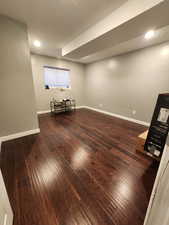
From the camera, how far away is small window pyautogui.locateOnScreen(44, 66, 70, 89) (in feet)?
15.2

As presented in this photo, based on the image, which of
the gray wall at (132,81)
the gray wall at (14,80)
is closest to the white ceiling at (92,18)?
the gray wall at (14,80)

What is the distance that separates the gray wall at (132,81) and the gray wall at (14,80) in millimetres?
3128

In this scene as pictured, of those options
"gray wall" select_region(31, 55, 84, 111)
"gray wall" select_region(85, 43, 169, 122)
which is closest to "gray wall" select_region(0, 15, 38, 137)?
"gray wall" select_region(31, 55, 84, 111)

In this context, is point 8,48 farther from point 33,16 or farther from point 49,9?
point 49,9

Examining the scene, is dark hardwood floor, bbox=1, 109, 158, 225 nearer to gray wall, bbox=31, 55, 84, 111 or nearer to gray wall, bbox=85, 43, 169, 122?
gray wall, bbox=85, 43, 169, 122

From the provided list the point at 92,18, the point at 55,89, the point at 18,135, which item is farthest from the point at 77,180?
the point at 55,89

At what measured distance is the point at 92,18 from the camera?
6.43 feet

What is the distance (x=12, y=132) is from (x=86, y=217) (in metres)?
2.34

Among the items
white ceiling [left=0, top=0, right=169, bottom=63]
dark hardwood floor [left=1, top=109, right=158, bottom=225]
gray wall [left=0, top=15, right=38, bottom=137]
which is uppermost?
white ceiling [left=0, top=0, right=169, bottom=63]

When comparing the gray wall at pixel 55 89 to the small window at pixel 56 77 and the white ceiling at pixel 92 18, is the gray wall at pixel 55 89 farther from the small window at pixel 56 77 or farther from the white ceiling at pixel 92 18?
the white ceiling at pixel 92 18

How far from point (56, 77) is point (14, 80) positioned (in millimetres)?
2857

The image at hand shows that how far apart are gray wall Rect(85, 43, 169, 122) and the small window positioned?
56.4 inches

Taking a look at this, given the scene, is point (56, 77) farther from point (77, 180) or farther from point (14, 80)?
point (77, 180)

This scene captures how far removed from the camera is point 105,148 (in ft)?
6.86
